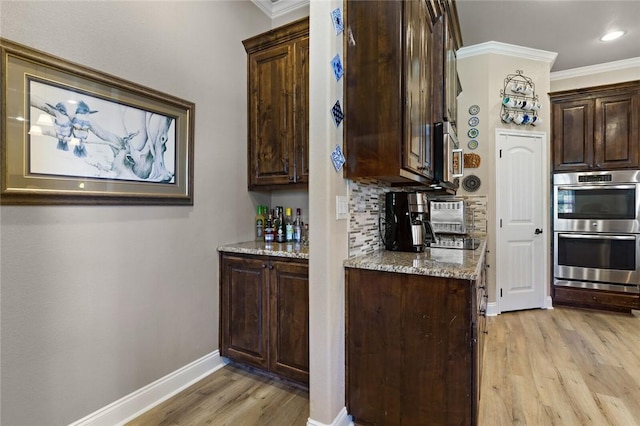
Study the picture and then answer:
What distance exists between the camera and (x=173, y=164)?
192 cm

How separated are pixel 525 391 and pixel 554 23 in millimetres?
3296

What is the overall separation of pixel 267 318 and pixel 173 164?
116 centimetres

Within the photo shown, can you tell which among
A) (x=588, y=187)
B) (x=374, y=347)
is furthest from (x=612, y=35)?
(x=374, y=347)

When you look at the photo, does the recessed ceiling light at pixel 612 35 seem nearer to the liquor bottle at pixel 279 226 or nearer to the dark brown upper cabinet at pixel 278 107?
the dark brown upper cabinet at pixel 278 107

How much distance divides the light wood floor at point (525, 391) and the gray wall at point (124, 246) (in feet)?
0.95

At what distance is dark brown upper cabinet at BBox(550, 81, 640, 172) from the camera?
11.1 ft

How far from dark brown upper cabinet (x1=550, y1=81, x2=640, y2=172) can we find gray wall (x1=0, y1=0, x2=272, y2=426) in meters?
3.70

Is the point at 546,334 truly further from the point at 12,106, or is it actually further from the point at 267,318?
the point at 12,106

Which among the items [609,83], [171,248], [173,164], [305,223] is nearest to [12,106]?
[173,164]

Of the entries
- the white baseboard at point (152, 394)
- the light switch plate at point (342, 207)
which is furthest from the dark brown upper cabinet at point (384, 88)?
the white baseboard at point (152, 394)

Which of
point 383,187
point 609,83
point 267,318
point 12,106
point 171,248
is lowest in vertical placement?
point 267,318

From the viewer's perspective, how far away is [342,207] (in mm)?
1562

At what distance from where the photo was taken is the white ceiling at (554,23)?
265 cm

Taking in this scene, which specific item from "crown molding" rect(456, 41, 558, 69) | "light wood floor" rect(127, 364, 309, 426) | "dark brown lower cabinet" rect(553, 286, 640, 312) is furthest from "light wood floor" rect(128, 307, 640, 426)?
"crown molding" rect(456, 41, 558, 69)
